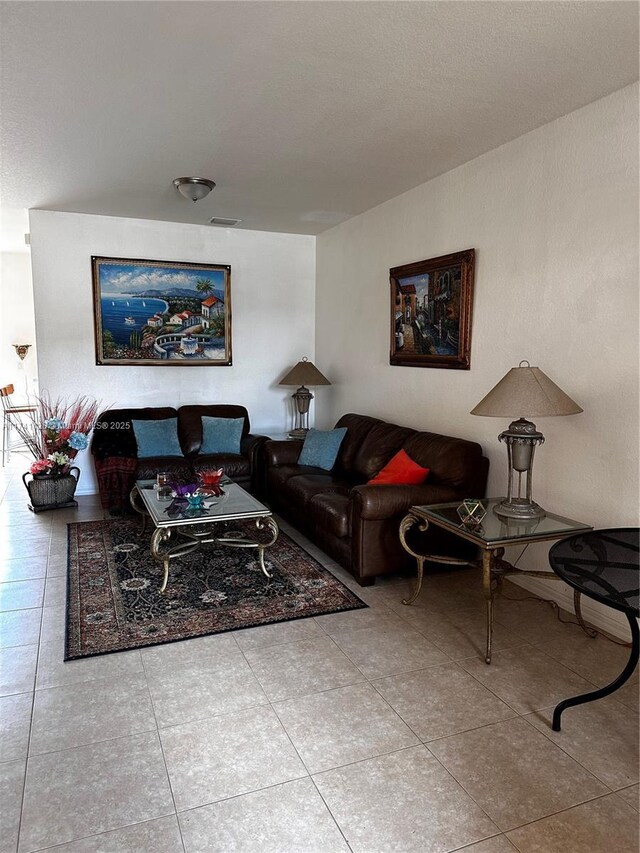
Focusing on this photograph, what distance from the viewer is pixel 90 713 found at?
90.6 inches

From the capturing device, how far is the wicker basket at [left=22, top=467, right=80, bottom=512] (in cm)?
509

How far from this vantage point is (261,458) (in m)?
5.29

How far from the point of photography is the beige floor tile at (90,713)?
7.09 ft

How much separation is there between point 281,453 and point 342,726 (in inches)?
120

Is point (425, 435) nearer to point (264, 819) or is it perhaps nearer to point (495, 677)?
point (495, 677)

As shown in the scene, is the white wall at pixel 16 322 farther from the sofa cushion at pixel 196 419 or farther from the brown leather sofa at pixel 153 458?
the sofa cushion at pixel 196 419

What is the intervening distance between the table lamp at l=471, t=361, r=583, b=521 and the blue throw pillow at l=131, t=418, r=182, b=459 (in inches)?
126

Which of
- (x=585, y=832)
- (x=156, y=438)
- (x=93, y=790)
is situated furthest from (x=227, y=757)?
(x=156, y=438)

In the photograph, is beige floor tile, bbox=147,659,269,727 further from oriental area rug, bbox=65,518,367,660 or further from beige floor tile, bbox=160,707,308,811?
oriental area rug, bbox=65,518,367,660

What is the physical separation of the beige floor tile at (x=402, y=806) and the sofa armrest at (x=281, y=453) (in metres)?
3.17

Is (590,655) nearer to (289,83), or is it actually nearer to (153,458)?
(289,83)

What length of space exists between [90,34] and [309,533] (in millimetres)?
3145

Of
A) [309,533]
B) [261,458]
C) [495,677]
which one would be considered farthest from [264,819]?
[261,458]

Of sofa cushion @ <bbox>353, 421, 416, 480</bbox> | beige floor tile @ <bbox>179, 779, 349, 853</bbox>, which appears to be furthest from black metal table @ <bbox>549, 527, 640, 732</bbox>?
sofa cushion @ <bbox>353, 421, 416, 480</bbox>
